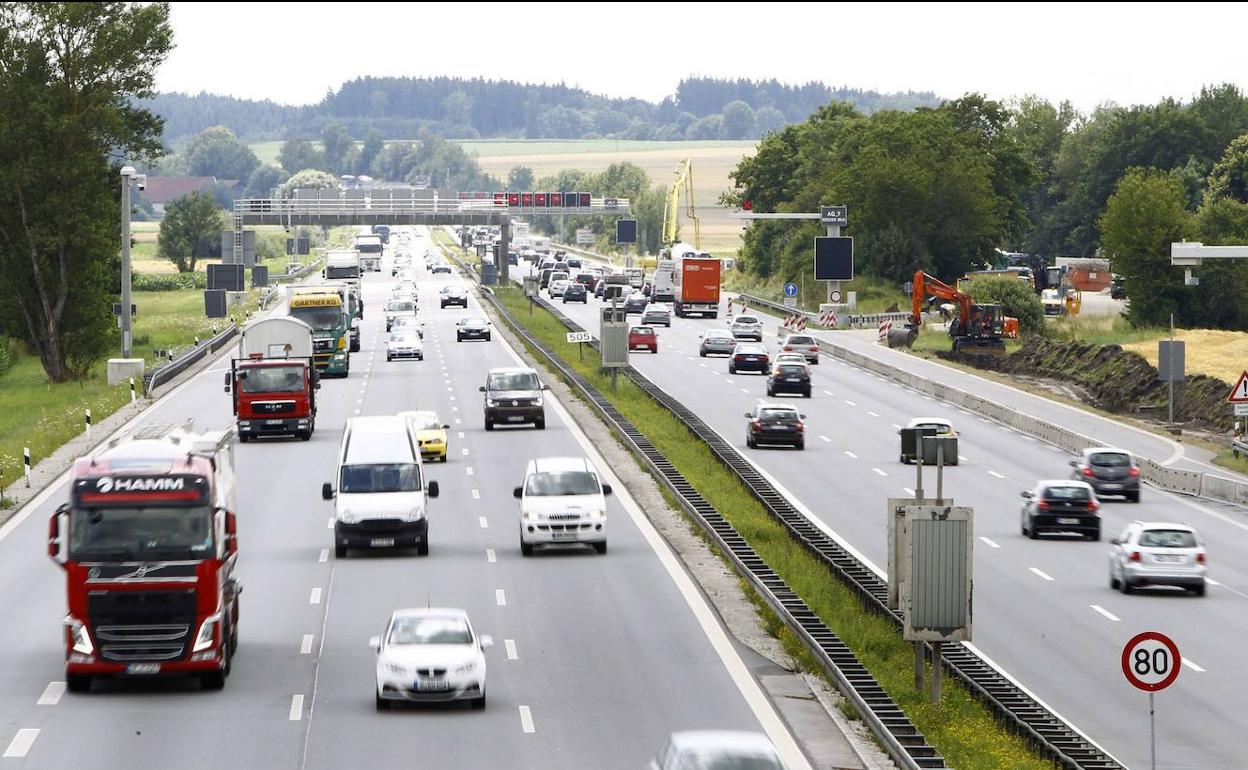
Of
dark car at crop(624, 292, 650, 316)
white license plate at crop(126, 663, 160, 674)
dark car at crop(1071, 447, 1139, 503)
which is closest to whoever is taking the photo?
white license plate at crop(126, 663, 160, 674)

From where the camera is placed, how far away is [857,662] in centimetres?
2725

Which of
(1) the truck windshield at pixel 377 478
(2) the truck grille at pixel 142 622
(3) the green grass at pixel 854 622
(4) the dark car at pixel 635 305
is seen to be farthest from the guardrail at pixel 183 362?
(2) the truck grille at pixel 142 622

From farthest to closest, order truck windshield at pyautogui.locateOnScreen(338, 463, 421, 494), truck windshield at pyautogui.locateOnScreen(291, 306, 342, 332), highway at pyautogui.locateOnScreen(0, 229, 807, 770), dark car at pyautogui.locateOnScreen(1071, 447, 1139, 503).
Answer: truck windshield at pyautogui.locateOnScreen(291, 306, 342, 332) → dark car at pyautogui.locateOnScreen(1071, 447, 1139, 503) → truck windshield at pyautogui.locateOnScreen(338, 463, 421, 494) → highway at pyautogui.locateOnScreen(0, 229, 807, 770)

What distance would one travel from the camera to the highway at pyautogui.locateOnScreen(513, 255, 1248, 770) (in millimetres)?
28594

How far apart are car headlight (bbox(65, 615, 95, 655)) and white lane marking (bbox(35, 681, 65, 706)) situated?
0.76 meters

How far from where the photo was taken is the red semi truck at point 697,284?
125375mm

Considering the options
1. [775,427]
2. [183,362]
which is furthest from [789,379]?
[183,362]

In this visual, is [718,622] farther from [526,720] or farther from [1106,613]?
[1106,613]

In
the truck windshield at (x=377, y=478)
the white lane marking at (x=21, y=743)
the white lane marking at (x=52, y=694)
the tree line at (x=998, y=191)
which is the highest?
the tree line at (x=998, y=191)

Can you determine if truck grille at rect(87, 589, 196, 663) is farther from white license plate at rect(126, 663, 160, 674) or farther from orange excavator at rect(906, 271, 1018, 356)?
orange excavator at rect(906, 271, 1018, 356)

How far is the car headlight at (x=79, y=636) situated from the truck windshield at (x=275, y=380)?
30.9 metres

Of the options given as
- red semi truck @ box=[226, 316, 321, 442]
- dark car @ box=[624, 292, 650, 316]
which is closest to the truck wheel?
red semi truck @ box=[226, 316, 321, 442]

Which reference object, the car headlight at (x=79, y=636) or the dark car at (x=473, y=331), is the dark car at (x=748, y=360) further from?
the car headlight at (x=79, y=636)

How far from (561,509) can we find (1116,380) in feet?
172
